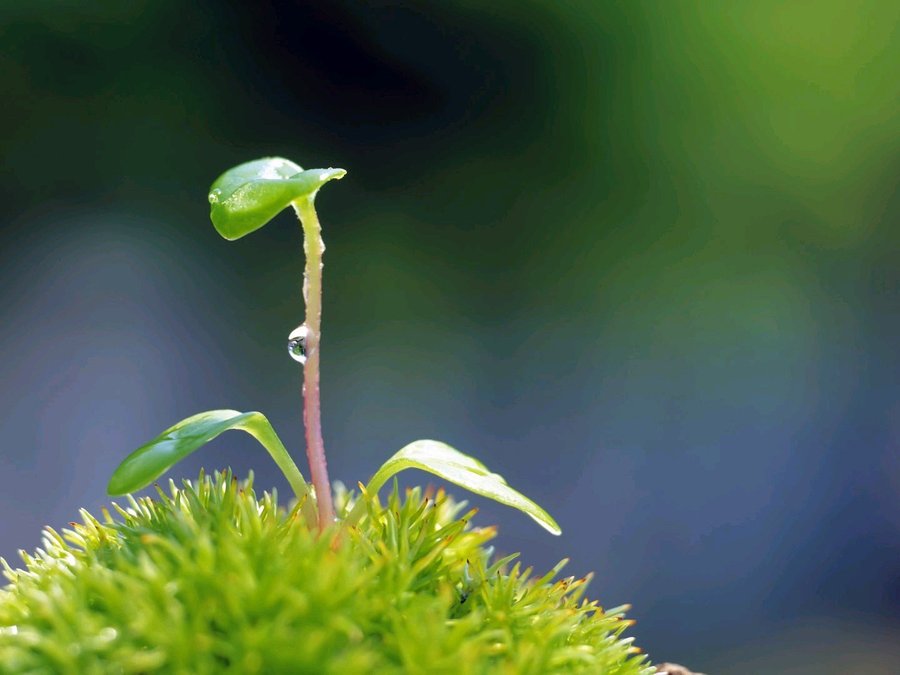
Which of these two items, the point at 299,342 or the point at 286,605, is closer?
the point at 286,605

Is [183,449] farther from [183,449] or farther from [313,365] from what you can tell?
[313,365]

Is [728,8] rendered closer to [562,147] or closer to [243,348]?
[562,147]

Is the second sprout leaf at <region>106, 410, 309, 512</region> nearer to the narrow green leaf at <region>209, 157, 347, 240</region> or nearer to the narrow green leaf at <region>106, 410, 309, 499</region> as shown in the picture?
A: the narrow green leaf at <region>106, 410, 309, 499</region>

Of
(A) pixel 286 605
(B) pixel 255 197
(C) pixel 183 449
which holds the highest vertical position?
(B) pixel 255 197

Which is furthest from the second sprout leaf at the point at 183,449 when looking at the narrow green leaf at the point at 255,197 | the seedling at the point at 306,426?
the narrow green leaf at the point at 255,197

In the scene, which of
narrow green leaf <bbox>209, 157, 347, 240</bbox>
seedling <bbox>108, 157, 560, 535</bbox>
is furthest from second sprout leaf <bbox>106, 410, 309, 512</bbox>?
narrow green leaf <bbox>209, 157, 347, 240</bbox>

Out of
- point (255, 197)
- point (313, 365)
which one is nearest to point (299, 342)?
point (313, 365)
